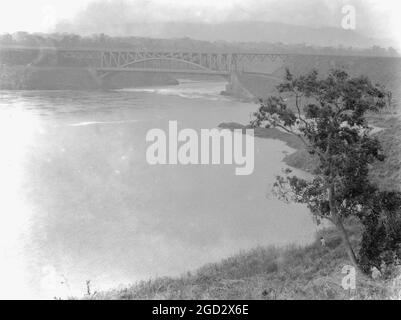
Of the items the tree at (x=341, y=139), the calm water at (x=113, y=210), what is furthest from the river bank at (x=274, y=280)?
the calm water at (x=113, y=210)

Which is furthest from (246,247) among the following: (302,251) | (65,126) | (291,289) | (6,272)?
(65,126)

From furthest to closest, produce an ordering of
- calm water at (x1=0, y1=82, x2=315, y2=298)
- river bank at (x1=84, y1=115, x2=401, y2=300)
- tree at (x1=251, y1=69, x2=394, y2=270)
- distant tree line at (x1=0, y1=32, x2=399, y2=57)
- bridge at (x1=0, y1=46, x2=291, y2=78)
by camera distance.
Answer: bridge at (x1=0, y1=46, x2=291, y2=78), distant tree line at (x1=0, y1=32, x2=399, y2=57), calm water at (x1=0, y1=82, x2=315, y2=298), tree at (x1=251, y1=69, x2=394, y2=270), river bank at (x1=84, y1=115, x2=401, y2=300)

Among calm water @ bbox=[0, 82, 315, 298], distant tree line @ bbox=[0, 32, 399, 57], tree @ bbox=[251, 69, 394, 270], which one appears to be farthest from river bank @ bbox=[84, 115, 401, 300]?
distant tree line @ bbox=[0, 32, 399, 57]

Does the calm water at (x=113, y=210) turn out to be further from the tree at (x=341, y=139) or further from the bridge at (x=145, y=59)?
the bridge at (x=145, y=59)

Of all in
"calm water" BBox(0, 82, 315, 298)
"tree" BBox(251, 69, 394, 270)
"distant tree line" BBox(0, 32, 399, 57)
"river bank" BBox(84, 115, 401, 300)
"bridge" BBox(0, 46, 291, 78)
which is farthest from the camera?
"bridge" BBox(0, 46, 291, 78)

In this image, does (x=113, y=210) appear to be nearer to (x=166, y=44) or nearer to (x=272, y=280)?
(x=272, y=280)

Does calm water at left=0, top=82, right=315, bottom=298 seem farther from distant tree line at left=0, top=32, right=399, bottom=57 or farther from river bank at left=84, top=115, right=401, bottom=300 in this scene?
distant tree line at left=0, top=32, right=399, bottom=57
